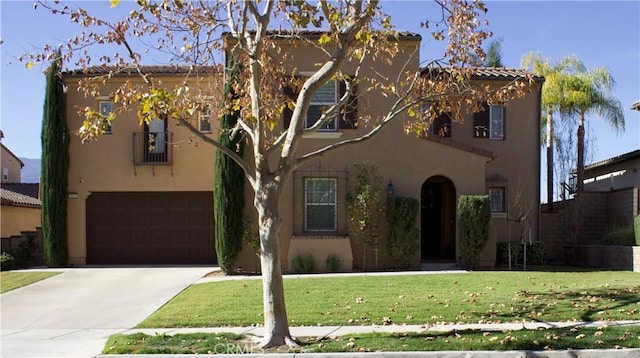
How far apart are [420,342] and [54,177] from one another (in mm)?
13550

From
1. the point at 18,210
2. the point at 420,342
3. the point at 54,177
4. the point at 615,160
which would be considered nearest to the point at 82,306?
the point at 54,177

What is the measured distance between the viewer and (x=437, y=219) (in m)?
19.8

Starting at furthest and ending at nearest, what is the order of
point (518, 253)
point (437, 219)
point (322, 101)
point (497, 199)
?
point (497, 199) → point (437, 219) → point (518, 253) → point (322, 101)

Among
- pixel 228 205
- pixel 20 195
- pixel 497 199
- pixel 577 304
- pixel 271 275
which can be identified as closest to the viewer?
pixel 271 275

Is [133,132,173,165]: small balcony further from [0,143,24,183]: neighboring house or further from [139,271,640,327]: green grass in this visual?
[0,143,24,183]: neighboring house

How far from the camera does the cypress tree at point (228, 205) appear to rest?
53.5ft

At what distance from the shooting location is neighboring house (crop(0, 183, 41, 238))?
22.6 m

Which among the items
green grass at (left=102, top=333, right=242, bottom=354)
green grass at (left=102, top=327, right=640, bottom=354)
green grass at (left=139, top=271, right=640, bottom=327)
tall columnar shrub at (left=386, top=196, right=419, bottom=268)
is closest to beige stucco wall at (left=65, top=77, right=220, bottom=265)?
green grass at (left=139, top=271, right=640, bottom=327)

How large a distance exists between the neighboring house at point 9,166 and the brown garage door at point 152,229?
49.4 ft

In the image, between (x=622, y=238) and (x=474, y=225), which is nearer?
(x=474, y=225)

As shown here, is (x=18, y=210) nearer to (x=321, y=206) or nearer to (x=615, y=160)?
(x=321, y=206)

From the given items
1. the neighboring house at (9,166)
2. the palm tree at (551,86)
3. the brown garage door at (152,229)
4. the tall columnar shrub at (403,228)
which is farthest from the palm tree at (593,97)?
the neighboring house at (9,166)

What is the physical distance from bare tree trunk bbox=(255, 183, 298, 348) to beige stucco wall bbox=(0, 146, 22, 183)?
26.5 meters

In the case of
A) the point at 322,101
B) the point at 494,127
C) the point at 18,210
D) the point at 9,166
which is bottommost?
the point at 18,210
